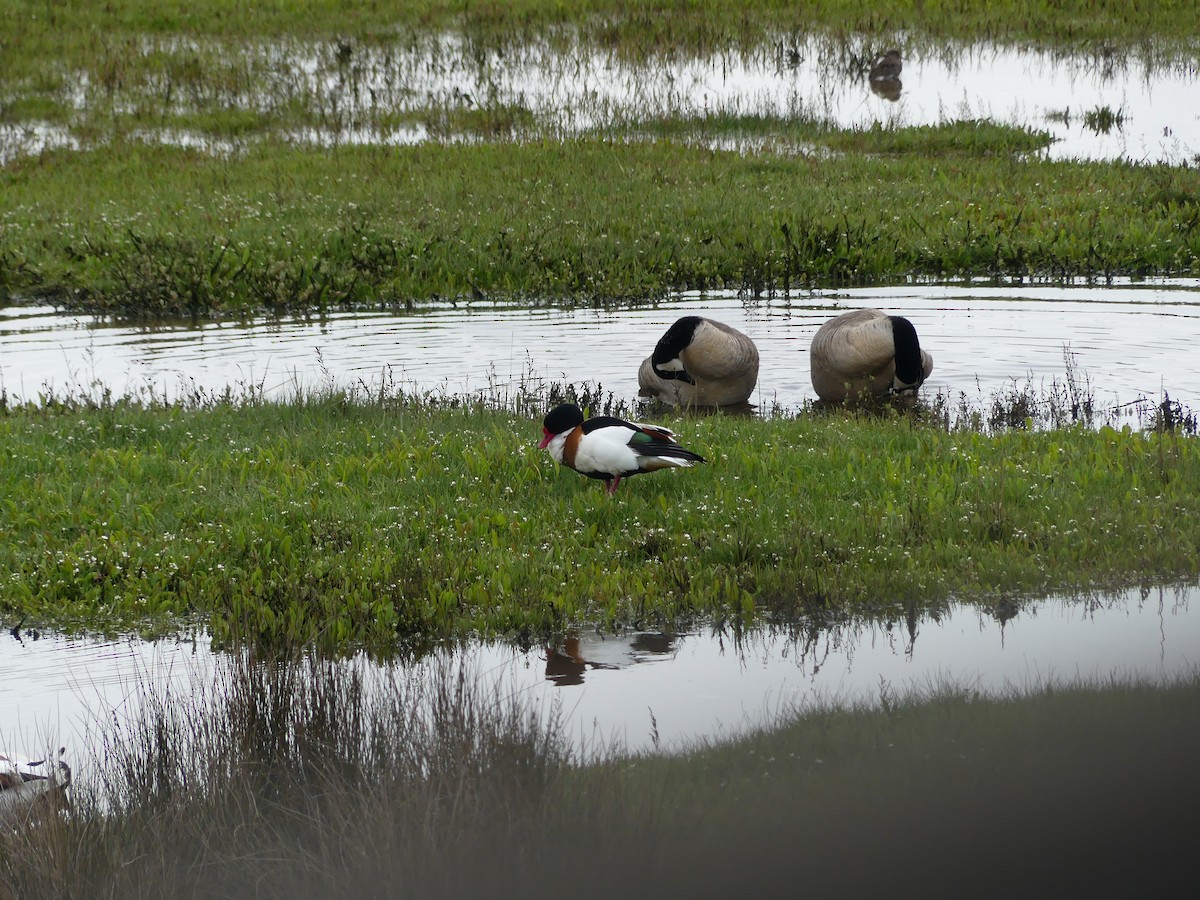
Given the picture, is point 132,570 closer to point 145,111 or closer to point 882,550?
point 882,550

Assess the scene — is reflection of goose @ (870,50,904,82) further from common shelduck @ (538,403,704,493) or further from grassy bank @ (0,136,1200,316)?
common shelduck @ (538,403,704,493)

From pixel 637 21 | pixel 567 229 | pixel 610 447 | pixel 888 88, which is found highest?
pixel 637 21

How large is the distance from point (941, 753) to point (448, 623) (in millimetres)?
2909

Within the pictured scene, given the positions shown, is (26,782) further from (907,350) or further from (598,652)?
(907,350)

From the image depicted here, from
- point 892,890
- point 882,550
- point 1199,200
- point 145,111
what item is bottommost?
point 892,890

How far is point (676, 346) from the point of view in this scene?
12.0 meters

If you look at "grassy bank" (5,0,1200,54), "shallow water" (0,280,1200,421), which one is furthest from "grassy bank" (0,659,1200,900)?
"grassy bank" (5,0,1200,54)

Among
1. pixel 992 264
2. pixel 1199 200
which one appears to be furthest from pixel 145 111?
pixel 1199 200

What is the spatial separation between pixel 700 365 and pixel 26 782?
7.83 meters

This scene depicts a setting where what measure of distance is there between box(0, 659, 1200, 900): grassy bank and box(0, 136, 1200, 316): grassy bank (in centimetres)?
1125

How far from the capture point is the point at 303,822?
16.0 feet

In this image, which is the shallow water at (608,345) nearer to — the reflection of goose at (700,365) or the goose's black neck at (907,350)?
the reflection of goose at (700,365)

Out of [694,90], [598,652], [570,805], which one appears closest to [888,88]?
[694,90]

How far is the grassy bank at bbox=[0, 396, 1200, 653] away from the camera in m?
7.49
